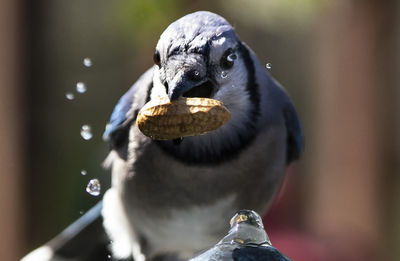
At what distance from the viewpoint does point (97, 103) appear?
1.75m

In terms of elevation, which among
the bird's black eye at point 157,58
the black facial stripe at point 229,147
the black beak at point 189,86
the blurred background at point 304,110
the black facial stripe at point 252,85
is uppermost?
the bird's black eye at point 157,58

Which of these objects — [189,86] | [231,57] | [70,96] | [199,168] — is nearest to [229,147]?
[199,168]

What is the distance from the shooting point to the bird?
0.54 meters

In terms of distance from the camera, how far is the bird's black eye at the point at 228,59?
0.71m

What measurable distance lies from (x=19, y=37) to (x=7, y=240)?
579mm

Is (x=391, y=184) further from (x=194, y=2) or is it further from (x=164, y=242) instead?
(x=164, y=242)

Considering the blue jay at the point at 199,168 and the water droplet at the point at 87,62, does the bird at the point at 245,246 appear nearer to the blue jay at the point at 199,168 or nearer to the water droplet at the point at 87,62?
the blue jay at the point at 199,168

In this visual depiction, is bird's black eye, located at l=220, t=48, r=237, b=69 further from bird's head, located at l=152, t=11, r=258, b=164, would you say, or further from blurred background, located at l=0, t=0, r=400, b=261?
blurred background, located at l=0, t=0, r=400, b=261

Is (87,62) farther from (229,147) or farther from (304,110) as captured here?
(229,147)

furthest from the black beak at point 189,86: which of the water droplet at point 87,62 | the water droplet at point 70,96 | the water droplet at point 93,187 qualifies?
the water droplet at point 70,96

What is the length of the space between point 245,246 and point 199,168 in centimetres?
33

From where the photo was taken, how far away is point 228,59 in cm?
73

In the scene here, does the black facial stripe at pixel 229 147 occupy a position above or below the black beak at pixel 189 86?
below

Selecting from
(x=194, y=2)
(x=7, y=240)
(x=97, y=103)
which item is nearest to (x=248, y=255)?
(x=194, y=2)
